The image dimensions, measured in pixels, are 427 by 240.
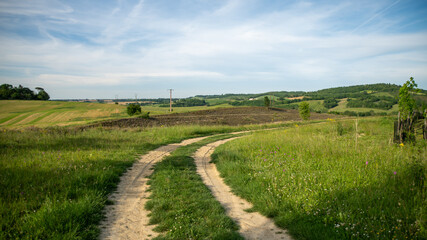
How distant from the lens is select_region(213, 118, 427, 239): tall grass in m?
3.68

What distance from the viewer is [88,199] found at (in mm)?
4816

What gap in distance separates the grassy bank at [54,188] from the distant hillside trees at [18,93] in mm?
84040

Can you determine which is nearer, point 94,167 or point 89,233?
point 89,233

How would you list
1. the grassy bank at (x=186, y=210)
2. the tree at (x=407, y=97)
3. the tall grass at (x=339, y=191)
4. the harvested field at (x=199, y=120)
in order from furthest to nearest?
the harvested field at (x=199, y=120) → the tree at (x=407, y=97) → the grassy bank at (x=186, y=210) → the tall grass at (x=339, y=191)

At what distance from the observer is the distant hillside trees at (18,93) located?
70544mm

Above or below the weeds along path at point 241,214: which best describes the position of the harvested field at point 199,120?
above

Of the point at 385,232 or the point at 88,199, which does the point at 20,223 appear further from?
the point at 385,232

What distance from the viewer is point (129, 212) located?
15.4 feet

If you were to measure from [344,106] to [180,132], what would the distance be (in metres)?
63.7

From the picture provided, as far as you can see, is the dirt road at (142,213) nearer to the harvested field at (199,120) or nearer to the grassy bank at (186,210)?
the grassy bank at (186,210)

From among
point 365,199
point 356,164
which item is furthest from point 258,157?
point 365,199

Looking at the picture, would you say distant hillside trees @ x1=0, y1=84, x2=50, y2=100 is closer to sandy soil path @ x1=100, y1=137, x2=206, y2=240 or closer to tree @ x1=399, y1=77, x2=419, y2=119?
sandy soil path @ x1=100, y1=137, x2=206, y2=240

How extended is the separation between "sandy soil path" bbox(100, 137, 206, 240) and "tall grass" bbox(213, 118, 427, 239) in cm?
243

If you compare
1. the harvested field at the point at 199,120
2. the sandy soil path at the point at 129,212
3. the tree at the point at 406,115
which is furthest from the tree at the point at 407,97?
the harvested field at the point at 199,120
